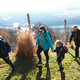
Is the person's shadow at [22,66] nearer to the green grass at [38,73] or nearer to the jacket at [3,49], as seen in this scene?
the green grass at [38,73]

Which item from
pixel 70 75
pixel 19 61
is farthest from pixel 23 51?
pixel 70 75

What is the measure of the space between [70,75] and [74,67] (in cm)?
68

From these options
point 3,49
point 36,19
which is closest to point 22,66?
point 3,49

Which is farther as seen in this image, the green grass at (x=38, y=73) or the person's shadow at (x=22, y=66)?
the person's shadow at (x=22, y=66)

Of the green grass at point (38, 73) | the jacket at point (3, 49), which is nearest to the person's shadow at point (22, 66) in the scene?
the green grass at point (38, 73)

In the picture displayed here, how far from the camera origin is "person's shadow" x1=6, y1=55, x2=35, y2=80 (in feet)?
10.5

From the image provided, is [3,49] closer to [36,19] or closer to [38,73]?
[38,73]

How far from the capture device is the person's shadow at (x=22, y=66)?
10.5ft

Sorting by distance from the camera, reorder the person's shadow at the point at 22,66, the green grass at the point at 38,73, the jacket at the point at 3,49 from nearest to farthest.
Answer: the jacket at the point at 3,49
the green grass at the point at 38,73
the person's shadow at the point at 22,66

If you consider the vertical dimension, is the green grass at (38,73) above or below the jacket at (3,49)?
below

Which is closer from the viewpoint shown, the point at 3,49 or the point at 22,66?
the point at 3,49

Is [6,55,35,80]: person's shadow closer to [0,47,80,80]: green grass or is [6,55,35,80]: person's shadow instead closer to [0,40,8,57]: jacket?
[0,47,80,80]: green grass

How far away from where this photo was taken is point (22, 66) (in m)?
3.82

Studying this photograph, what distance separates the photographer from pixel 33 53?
482cm
